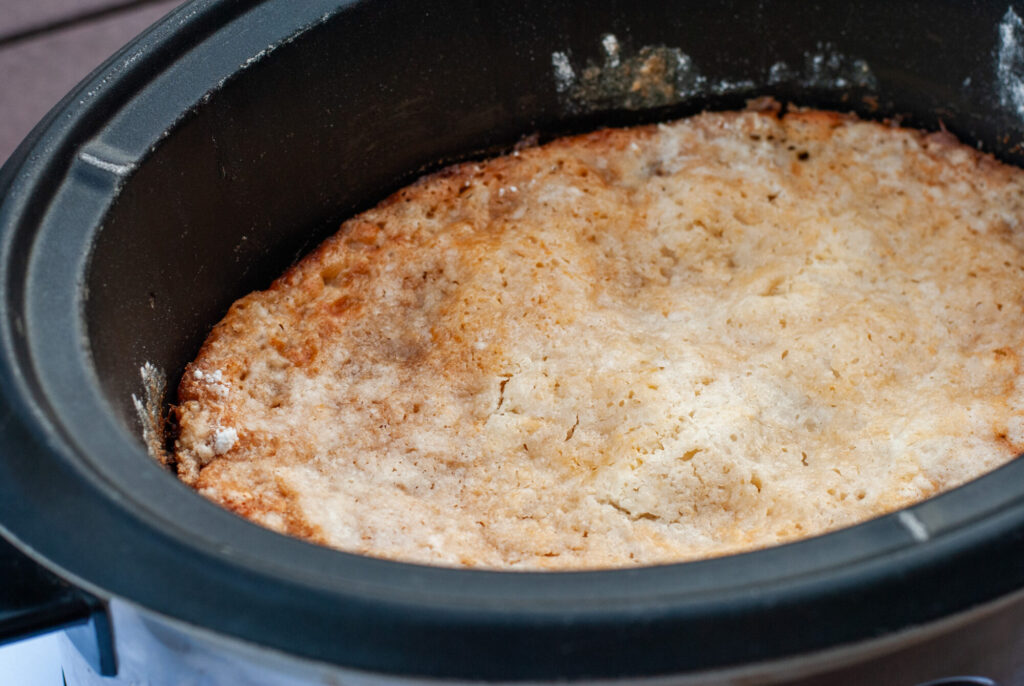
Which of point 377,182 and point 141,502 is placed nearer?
point 141,502

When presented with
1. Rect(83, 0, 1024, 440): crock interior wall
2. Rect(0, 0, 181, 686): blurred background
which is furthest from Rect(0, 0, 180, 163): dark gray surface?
Rect(83, 0, 1024, 440): crock interior wall

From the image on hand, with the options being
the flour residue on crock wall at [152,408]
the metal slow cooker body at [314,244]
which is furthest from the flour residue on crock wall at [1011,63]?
the flour residue on crock wall at [152,408]

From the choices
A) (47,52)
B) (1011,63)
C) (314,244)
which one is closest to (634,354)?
(314,244)

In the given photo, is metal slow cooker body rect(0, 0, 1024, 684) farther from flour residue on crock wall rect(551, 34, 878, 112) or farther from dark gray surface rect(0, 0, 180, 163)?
dark gray surface rect(0, 0, 180, 163)

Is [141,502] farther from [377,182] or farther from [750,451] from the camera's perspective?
[377,182]

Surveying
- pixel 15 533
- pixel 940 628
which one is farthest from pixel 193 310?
pixel 940 628

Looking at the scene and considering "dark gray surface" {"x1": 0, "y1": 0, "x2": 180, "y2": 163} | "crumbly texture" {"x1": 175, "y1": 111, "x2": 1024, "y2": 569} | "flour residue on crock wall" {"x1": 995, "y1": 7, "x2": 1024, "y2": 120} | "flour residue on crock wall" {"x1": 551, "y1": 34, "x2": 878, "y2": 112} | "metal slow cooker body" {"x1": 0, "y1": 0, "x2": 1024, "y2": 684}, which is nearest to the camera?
"metal slow cooker body" {"x1": 0, "y1": 0, "x2": 1024, "y2": 684}
